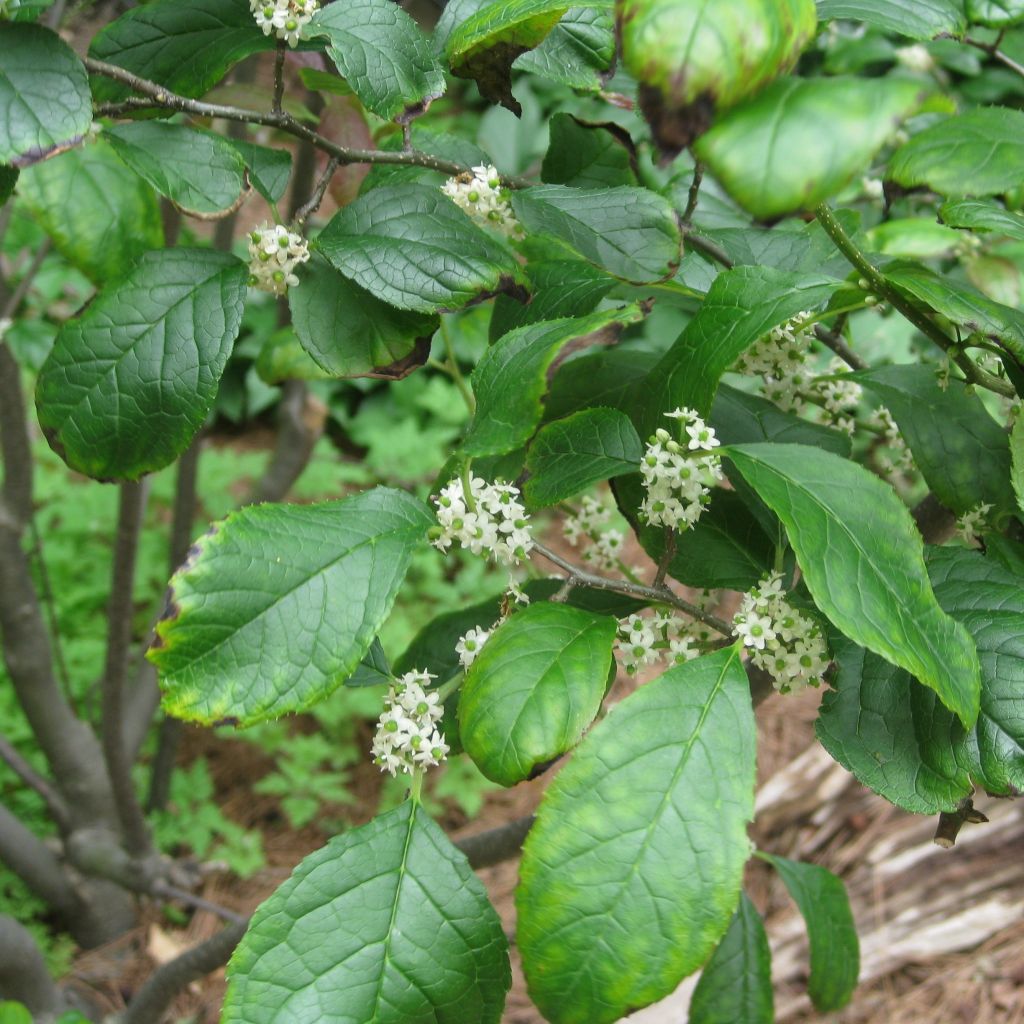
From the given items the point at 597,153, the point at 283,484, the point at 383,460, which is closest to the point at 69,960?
the point at 283,484

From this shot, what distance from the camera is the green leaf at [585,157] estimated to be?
740 mm

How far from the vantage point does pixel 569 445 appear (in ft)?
2.00

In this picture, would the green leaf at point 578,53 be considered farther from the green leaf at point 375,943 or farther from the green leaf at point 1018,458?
the green leaf at point 375,943

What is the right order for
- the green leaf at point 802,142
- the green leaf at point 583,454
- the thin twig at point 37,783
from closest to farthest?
the green leaf at point 802,142, the green leaf at point 583,454, the thin twig at point 37,783

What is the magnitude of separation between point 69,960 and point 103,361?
1.46 metres

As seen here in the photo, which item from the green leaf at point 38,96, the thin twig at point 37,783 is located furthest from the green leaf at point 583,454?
the thin twig at point 37,783

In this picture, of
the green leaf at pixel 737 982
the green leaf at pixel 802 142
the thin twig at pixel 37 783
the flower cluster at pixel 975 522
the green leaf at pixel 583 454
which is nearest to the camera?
the green leaf at pixel 802 142

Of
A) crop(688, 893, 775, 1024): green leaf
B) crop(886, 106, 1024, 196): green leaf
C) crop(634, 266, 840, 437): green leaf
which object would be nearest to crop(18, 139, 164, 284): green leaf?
crop(634, 266, 840, 437): green leaf

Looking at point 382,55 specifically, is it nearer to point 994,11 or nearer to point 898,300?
→ point 898,300

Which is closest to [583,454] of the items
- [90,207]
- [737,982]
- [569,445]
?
[569,445]

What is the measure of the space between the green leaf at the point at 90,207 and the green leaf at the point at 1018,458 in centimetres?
63

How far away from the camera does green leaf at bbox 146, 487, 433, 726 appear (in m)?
0.49

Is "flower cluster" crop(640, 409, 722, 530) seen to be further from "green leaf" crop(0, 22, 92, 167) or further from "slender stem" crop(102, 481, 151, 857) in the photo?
"slender stem" crop(102, 481, 151, 857)

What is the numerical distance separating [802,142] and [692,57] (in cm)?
5
